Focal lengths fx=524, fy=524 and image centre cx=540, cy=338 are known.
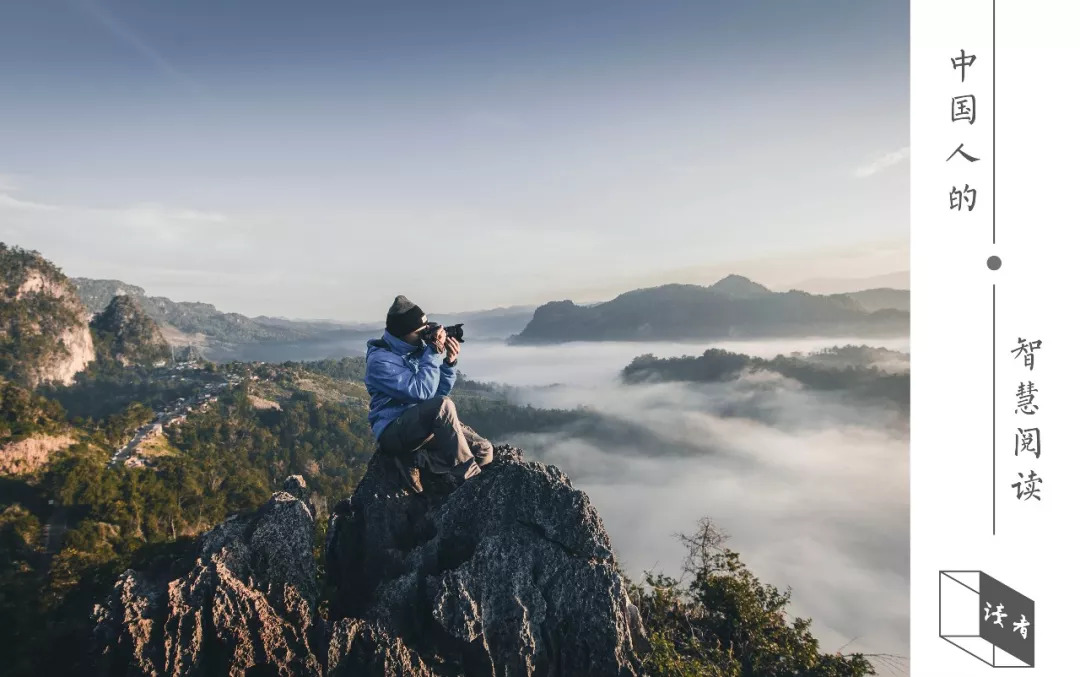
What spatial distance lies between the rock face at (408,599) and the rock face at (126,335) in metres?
165

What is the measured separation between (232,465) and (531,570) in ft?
266

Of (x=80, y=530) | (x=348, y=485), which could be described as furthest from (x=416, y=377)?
(x=348, y=485)

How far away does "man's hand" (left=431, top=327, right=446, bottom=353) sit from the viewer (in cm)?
831

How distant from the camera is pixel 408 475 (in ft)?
30.0

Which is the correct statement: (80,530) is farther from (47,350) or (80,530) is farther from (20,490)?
(47,350)

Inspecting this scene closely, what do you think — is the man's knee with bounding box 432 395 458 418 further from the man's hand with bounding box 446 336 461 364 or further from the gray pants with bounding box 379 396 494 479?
A: the man's hand with bounding box 446 336 461 364

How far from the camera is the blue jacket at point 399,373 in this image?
8352 millimetres

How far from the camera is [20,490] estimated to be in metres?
40.8
